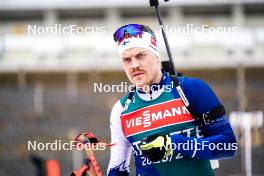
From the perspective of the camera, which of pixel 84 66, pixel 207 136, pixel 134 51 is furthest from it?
pixel 84 66

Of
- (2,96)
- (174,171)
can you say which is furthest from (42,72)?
(174,171)

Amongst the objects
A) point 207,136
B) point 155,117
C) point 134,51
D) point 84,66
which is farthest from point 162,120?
point 84,66

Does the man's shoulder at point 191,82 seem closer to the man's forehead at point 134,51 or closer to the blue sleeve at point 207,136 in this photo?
the blue sleeve at point 207,136

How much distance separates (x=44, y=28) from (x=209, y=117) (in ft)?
5.58

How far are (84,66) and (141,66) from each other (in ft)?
67.5

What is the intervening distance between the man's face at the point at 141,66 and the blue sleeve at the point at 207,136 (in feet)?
0.75

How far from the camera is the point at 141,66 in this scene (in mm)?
2926

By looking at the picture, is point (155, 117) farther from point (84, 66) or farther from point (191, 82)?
point (84, 66)

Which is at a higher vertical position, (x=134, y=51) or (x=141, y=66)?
(x=134, y=51)

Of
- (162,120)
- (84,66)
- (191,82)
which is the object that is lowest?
(162,120)

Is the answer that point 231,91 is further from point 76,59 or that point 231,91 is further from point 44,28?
point 44,28

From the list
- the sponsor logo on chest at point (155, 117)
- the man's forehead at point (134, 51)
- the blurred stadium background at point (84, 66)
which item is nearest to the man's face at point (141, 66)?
the man's forehead at point (134, 51)

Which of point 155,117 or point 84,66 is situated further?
point 84,66

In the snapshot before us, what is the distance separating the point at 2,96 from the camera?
724 inches
